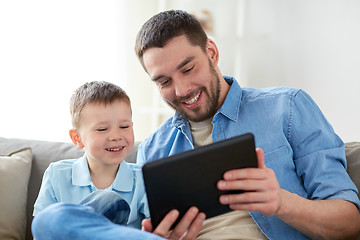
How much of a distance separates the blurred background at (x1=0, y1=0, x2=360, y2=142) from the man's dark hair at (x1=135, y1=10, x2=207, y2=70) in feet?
5.11

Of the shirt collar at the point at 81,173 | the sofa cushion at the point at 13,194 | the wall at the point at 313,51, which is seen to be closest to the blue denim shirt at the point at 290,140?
the shirt collar at the point at 81,173

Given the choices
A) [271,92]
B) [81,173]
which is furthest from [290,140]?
[81,173]

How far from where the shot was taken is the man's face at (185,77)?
1454mm

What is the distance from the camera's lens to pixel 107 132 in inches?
57.2

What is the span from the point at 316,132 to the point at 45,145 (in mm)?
1144

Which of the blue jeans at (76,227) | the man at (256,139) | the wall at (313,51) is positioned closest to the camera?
the blue jeans at (76,227)

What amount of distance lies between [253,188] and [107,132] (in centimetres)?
59

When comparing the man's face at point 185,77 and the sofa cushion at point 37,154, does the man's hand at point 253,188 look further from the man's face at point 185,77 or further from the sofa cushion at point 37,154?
the sofa cushion at point 37,154

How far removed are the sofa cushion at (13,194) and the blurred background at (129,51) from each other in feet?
4.51

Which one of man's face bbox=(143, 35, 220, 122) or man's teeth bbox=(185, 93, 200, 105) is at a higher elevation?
man's face bbox=(143, 35, 220, 122)

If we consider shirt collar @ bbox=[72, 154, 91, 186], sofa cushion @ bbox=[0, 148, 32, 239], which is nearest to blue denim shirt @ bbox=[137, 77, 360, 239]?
shirt collar @ bbox=[72, 154, 91, 186]

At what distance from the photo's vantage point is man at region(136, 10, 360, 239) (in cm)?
116

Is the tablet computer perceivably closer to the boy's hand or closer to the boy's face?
the boy's hand

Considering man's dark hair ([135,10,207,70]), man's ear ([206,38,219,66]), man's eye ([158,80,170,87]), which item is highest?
man's dark hair ([135,10,207,70])
